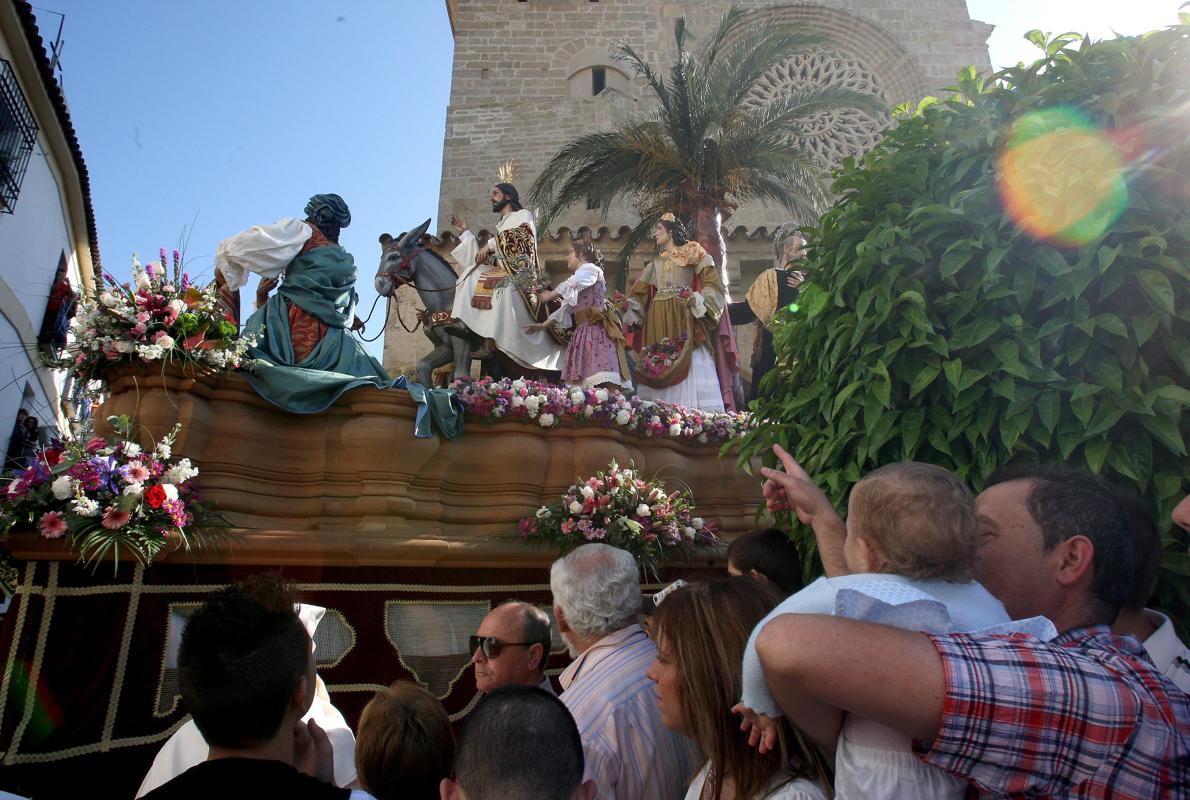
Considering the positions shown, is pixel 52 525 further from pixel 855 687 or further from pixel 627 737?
pixel 855 687

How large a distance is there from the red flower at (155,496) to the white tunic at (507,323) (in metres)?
4.57

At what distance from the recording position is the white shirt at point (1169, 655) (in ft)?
6.79

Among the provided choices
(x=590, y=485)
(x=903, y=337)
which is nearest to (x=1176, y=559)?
(x=903, y=337)

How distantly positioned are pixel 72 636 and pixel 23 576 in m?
0.42

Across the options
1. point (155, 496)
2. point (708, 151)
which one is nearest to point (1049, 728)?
point (155, 496)

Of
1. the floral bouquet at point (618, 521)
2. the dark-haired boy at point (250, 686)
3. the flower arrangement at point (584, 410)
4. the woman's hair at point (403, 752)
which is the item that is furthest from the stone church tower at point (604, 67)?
the dark-haired boy at point (250, 686)

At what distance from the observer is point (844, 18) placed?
24219 mm

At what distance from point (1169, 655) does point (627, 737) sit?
1.46m

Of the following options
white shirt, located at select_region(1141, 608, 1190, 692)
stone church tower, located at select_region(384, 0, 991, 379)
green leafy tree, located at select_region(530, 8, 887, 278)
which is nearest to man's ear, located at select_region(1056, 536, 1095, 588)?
white shirt, located at select_region(1141, 608, 1190, 692)

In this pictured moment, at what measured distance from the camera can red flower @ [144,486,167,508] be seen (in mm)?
4562

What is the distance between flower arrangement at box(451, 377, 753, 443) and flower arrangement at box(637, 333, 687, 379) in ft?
8.06

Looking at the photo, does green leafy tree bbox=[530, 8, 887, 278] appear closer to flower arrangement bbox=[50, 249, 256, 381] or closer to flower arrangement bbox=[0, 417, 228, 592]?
flower arrangement bbox=[50, 249, 256, 381]

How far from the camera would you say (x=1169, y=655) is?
210cm

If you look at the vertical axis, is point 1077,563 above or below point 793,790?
above
